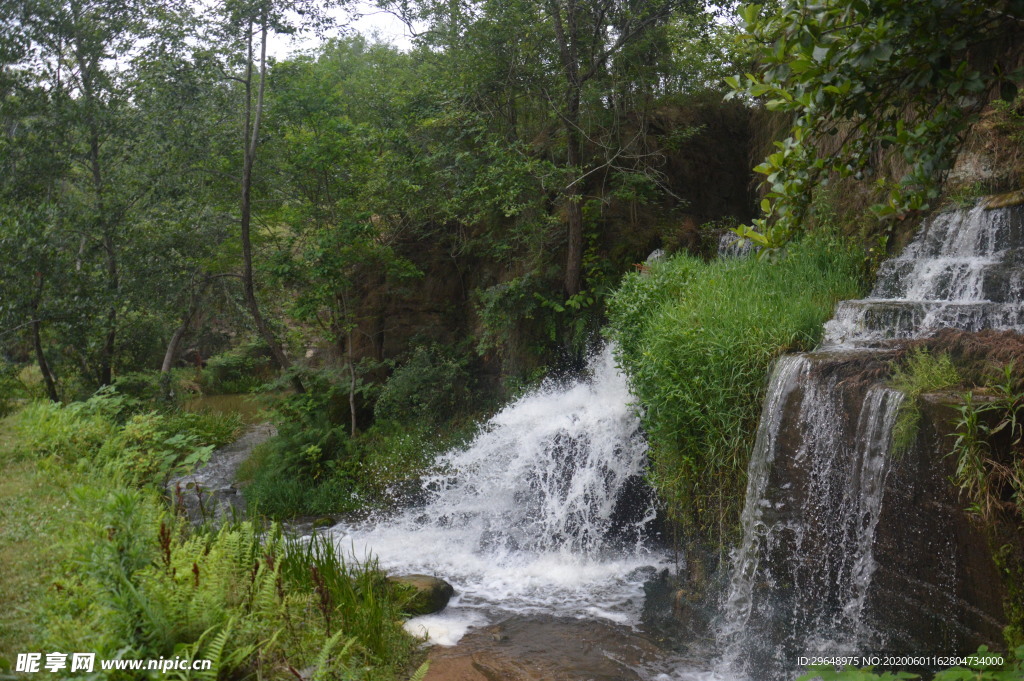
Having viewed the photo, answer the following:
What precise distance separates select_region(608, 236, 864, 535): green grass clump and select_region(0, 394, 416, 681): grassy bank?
2817 mm

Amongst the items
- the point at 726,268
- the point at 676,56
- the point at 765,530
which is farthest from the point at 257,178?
the point at 765,530

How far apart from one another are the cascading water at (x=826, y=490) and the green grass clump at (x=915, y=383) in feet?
0.29

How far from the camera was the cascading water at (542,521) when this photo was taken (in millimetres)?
7113

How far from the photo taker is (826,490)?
207 inches

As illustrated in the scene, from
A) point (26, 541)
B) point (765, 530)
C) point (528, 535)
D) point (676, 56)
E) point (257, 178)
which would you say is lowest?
point (528, 535)

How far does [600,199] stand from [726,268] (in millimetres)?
3231

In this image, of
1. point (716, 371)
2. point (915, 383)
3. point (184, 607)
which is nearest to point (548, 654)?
point (716, 371)

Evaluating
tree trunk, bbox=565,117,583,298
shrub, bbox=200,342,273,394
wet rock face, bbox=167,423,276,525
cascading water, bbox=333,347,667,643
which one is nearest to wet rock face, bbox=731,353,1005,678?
cascading water, bbox=333,347,667,643

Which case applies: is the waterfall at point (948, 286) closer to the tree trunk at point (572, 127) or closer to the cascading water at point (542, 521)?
the cascading water at point (542, 521)

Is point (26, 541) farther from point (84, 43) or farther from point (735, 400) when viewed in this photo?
point (84, 43)

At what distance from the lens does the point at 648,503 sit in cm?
823

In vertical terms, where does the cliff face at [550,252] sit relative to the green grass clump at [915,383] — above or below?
above

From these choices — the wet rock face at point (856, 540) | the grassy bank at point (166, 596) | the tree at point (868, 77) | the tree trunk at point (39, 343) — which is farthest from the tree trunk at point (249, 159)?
the tree at point (868, 77)

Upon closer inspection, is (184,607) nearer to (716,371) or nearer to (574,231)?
(716,371)
